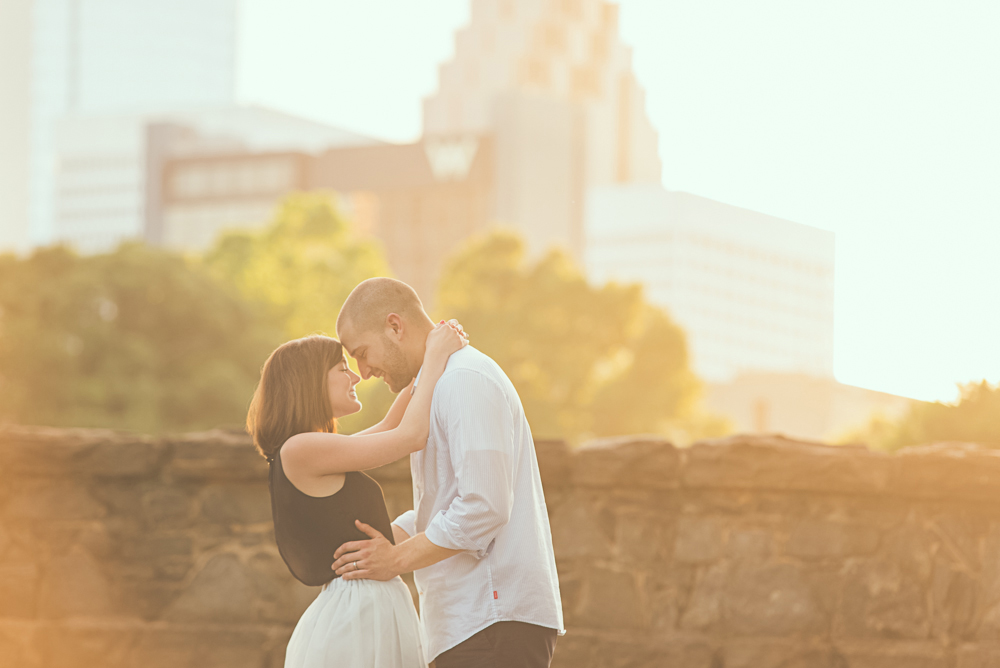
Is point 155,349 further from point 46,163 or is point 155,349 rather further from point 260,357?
point 46,163

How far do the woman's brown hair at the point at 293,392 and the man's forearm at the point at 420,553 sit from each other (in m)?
0.44

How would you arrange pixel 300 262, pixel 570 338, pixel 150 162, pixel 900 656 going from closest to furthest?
pixel 900 656 < pixel 570 338 < pixel 300 262 < pixel 150 162

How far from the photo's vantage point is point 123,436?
541cm

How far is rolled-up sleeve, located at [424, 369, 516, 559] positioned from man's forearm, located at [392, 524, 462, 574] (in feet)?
0.10

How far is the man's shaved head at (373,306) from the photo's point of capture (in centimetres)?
304

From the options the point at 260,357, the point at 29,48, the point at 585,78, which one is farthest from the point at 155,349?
the point at 29,48

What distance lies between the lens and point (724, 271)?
120500 millimetres

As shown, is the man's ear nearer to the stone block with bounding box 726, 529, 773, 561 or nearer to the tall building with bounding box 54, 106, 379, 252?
the stone block with bounding box 726, 529, 773, 561

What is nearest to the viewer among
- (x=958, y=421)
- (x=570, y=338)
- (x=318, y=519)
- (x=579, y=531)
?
(x=318, y=519)

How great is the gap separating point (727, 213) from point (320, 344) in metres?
121

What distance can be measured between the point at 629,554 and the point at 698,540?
12.8 inches

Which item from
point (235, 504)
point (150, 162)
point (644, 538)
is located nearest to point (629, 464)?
point (644, 538)

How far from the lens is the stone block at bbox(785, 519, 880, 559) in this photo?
5.07 meters

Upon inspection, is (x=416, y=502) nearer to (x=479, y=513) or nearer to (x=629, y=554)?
(x=479, y=513)
